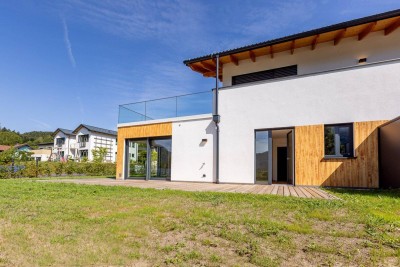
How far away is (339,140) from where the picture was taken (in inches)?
318

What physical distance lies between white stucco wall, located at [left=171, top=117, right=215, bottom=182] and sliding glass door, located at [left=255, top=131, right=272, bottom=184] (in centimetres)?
203

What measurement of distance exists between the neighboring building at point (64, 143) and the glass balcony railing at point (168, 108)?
116ft

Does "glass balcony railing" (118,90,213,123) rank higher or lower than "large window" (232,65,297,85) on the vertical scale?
lower

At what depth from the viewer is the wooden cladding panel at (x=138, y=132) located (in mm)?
12021

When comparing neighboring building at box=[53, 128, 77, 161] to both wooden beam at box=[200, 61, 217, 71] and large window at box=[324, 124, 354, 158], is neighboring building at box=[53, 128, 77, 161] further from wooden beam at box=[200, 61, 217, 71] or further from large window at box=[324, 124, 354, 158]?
large window at box=[324, 124, 354, 158]

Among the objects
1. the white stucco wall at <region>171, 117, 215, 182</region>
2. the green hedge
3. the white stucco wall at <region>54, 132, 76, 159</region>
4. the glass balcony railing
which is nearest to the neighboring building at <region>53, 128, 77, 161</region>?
the white stucco wall at <region>54, 132, 76, 159</region>

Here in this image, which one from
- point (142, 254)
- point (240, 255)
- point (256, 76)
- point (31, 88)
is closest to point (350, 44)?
point (256, 76)

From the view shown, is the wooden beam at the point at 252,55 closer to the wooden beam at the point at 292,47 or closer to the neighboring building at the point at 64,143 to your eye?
the wooden beam at the point at 292,47

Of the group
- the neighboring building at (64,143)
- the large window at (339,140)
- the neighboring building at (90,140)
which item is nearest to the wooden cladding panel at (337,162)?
the large window at (339,140)

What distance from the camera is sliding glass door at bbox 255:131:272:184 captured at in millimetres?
9180

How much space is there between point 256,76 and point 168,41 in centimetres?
741

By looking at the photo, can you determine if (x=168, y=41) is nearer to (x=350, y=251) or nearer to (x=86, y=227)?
(x=86, y=227)

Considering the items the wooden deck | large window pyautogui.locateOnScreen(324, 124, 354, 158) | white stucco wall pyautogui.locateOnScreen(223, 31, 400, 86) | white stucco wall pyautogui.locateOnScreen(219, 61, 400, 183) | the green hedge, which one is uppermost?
white stucco wall pyautogui.locateOnScreen(223, 31, 400, 86)

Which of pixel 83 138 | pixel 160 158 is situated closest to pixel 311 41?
pixel 160 158
